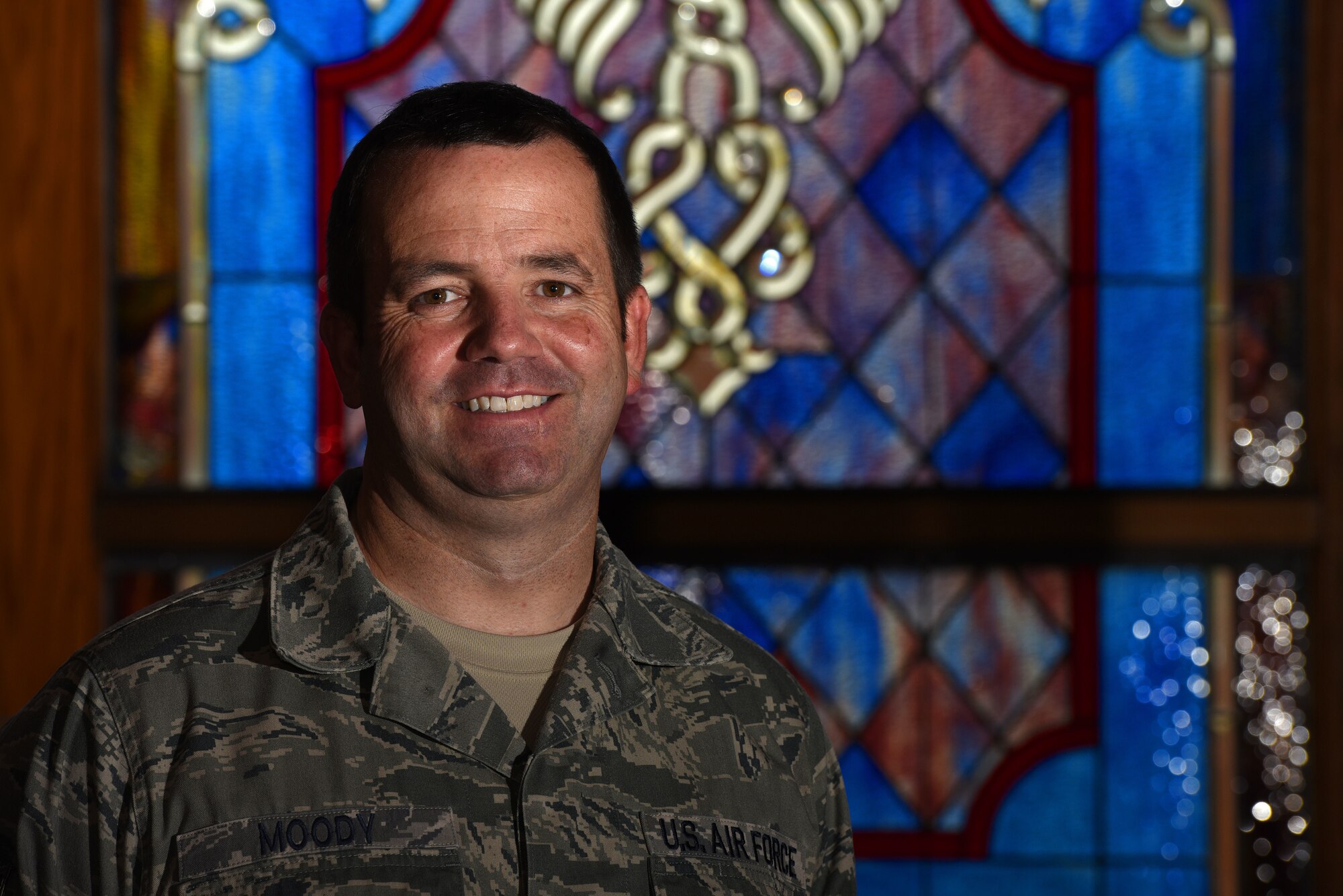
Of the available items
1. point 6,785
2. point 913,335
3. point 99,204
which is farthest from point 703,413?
point 6,785

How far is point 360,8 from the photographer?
7.86 feet

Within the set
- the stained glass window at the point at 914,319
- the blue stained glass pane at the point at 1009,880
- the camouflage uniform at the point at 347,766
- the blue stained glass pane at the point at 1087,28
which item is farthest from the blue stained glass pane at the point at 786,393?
the camouflage uniform at the point at 347,766

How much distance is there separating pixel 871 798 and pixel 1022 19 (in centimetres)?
131

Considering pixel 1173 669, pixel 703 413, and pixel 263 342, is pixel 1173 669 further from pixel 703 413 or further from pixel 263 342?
pixel 263 342

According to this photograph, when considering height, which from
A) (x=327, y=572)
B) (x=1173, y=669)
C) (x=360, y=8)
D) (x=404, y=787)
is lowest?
(x=1173, y=669)

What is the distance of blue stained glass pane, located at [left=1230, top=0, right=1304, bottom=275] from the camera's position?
7.67 feet

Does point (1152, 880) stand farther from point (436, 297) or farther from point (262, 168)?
point (262, 168)

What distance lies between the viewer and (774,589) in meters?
2.33

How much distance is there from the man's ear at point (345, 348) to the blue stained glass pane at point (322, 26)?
1219mm

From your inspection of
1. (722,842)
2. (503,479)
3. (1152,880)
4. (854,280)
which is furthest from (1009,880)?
(503,479)

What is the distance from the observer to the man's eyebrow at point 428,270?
47.6 inches

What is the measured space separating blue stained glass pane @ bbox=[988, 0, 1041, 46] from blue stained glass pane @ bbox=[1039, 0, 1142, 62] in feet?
0.04

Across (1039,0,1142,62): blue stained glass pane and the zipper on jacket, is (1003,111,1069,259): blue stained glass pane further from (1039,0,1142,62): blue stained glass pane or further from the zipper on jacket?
the zipper on jacket

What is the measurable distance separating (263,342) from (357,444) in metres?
0.23
